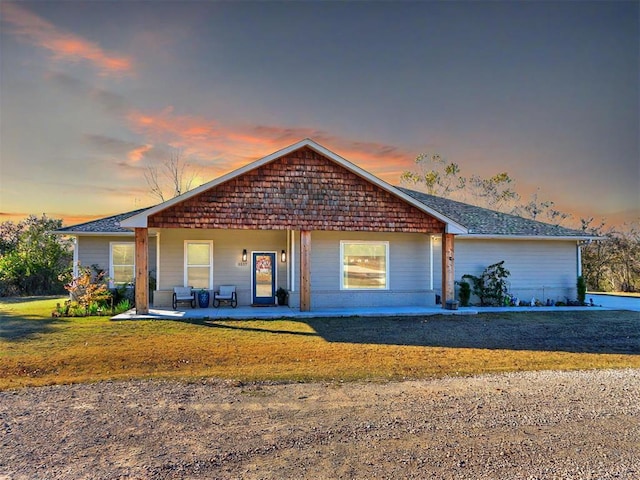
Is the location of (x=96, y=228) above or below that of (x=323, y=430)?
above

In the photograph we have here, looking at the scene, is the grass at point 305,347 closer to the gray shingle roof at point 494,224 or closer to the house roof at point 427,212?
the house roof at point 427,212

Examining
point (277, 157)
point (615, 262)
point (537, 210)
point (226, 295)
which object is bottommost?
point (226, 295)

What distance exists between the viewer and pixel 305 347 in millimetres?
9594

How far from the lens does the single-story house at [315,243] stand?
13.7 m

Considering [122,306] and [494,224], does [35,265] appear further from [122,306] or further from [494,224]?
[494,224]

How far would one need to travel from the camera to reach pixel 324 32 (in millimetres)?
16000

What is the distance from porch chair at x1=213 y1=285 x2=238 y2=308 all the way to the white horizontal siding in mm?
7572

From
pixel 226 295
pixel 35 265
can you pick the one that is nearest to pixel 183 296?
pixel 226 295

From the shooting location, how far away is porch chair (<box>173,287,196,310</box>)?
15.1 meters

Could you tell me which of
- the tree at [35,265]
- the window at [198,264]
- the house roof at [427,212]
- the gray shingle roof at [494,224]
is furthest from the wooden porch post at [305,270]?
the tree at [35,265]

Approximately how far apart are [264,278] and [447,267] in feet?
21.2

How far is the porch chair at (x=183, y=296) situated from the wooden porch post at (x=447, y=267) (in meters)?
8.56

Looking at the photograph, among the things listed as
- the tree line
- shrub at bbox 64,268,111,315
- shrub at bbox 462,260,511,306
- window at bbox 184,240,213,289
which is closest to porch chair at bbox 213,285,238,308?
window at bbox 184,240,213,289

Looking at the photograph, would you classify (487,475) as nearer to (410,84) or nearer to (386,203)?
(386,203)
